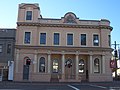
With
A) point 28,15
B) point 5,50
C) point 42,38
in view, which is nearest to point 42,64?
point 42,38

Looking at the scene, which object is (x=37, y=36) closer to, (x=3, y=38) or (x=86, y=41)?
(x=3, y=38)

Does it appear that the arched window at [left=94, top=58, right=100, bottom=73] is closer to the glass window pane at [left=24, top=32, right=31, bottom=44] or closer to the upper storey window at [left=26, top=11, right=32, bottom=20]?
the glass window pane at [left=24, top=32, right=31, bottom=44]

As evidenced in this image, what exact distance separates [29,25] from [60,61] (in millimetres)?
8135

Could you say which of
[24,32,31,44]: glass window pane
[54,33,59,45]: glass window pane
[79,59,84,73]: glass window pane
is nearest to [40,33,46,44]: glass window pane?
[54,33,59,45]: glass window pane

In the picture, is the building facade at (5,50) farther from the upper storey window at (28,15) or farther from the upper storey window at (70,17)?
the upper storey window at (70,17)

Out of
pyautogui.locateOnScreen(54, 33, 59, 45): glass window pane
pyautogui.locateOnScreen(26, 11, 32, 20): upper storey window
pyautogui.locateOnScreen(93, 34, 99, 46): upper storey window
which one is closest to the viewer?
pyautogui.locateOnScreen(54, 33, 59, 45): glass window pane

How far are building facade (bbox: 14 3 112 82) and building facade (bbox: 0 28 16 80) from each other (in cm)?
166

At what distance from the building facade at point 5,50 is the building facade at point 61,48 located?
1658 mm

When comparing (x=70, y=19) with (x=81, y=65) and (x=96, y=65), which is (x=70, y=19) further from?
(x=96, y=65)

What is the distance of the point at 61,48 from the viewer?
38250mm

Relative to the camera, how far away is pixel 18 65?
37438mm

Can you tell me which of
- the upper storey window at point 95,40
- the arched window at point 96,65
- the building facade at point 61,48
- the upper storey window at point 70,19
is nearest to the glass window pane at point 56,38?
the building facade at point 61,48

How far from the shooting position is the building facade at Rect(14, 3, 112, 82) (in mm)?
37750

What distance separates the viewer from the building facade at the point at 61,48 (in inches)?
1486
